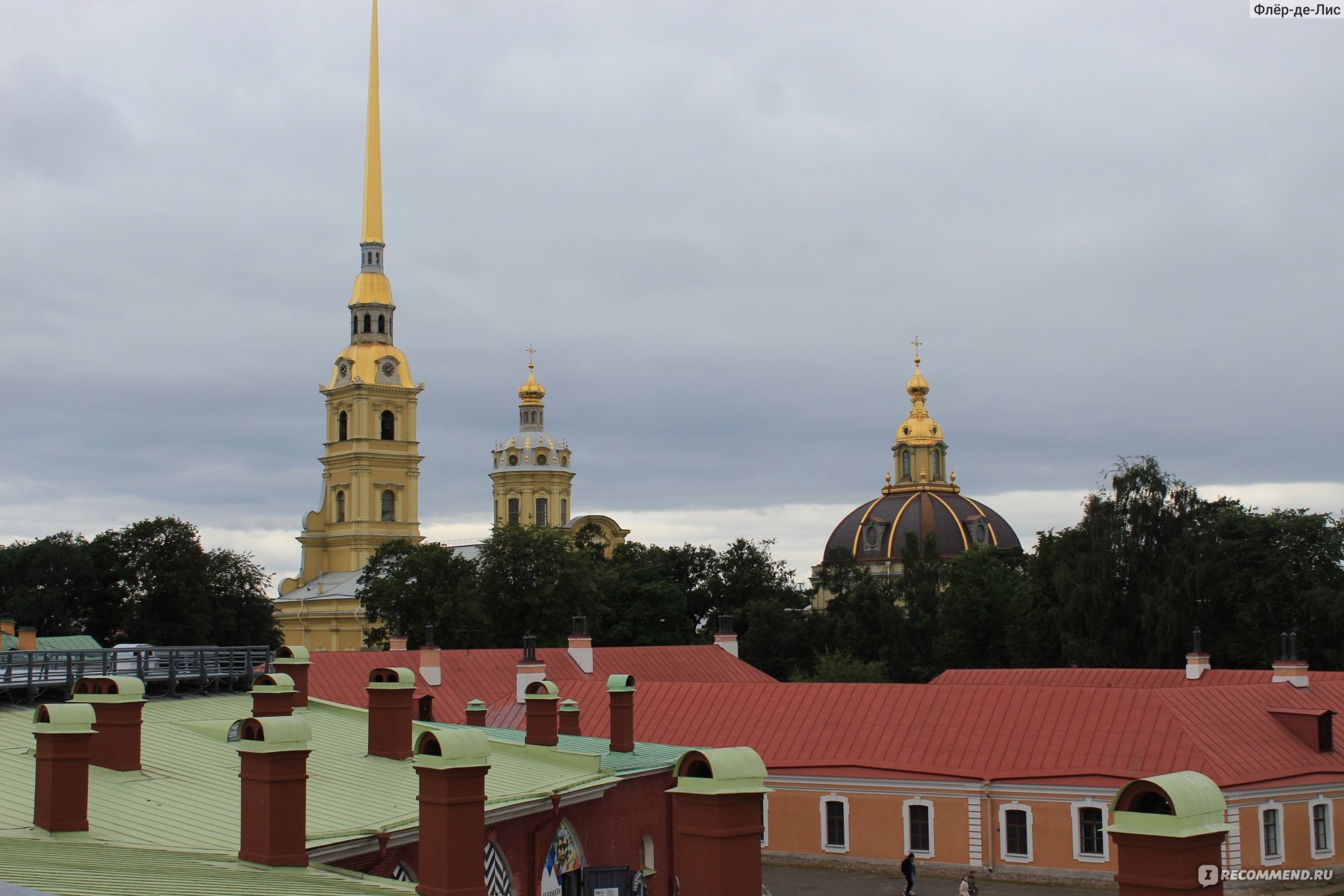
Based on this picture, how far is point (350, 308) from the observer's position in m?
108

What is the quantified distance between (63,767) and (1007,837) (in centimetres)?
2325

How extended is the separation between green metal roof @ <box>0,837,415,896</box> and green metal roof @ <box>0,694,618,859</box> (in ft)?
3.04

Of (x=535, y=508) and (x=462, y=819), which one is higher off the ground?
(x=535, y=508)

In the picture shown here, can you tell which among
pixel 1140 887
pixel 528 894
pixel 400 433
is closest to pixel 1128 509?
pixel 528 894

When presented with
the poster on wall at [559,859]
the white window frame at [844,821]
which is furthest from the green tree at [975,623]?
the poster on wall at [559,859]

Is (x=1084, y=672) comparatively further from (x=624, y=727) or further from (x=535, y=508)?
(x=535, y=508)

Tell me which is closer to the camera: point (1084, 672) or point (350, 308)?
point (1084, 672)

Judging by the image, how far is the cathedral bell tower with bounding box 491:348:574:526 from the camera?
117938 millimetres

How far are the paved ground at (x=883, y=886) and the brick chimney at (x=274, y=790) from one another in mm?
19150

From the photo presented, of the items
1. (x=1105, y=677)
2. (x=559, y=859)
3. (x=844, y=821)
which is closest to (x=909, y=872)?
(x=844, y=821)

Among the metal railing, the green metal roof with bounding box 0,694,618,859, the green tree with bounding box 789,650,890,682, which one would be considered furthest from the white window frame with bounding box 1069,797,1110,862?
the green tree with bounding box 789,650,890,682

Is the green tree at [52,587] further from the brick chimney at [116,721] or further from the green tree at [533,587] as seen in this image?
the brick chimney at [116,721]

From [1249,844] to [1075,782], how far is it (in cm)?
378

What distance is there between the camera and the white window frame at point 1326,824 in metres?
32.1
